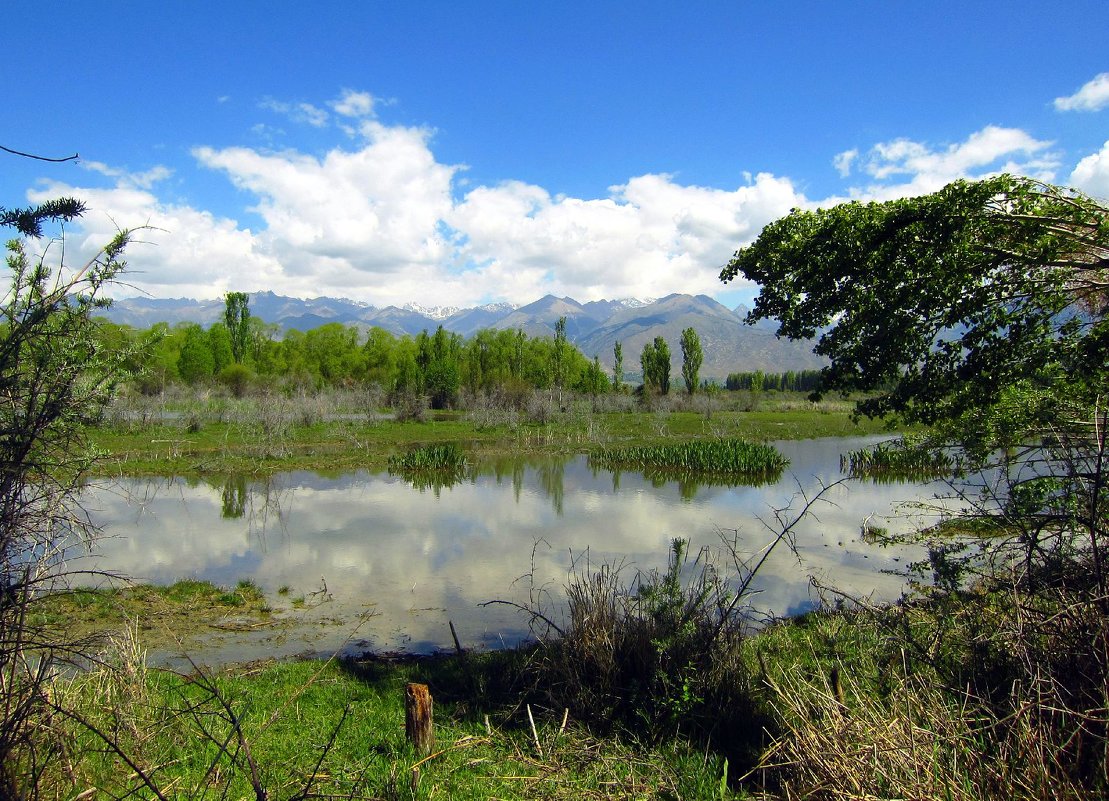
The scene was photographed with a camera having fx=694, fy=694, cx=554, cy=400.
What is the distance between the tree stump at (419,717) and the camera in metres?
4.53

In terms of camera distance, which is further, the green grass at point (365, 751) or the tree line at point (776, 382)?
the tree line at point (776, 382)

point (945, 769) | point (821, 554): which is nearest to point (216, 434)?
point (821, 554)

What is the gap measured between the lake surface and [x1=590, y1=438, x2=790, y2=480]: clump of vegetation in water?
1600 millimetres

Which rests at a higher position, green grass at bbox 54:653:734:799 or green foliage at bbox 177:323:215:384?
green foliage at bbox 177:323:215:384

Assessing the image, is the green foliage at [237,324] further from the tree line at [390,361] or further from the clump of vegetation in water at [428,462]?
the clump of vegetation in water at [428,462]

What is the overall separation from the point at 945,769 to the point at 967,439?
472 cm

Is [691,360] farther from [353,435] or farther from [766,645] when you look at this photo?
[766,645]

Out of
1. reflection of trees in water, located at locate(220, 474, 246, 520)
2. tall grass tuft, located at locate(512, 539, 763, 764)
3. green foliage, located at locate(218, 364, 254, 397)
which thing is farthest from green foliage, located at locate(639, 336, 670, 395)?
tall grass tuft, located at locate(512, 539, 763, 764)

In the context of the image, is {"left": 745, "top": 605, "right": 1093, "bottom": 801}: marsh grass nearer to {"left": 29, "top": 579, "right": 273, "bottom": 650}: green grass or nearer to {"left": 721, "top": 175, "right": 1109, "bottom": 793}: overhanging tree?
{"left": 721, "top": 175, "right": 1109, "bottom": 793}: overhanging tree

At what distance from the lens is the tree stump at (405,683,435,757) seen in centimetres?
453

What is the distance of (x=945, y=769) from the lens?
2.87 m

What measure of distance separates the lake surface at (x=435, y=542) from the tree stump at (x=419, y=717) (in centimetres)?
169

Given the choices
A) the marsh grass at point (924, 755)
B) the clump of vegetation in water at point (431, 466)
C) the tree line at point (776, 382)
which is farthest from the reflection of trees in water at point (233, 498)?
the tree line at point (776, 382)


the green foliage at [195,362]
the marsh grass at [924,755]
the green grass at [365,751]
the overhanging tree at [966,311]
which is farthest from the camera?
the green foliage at [195,362]
